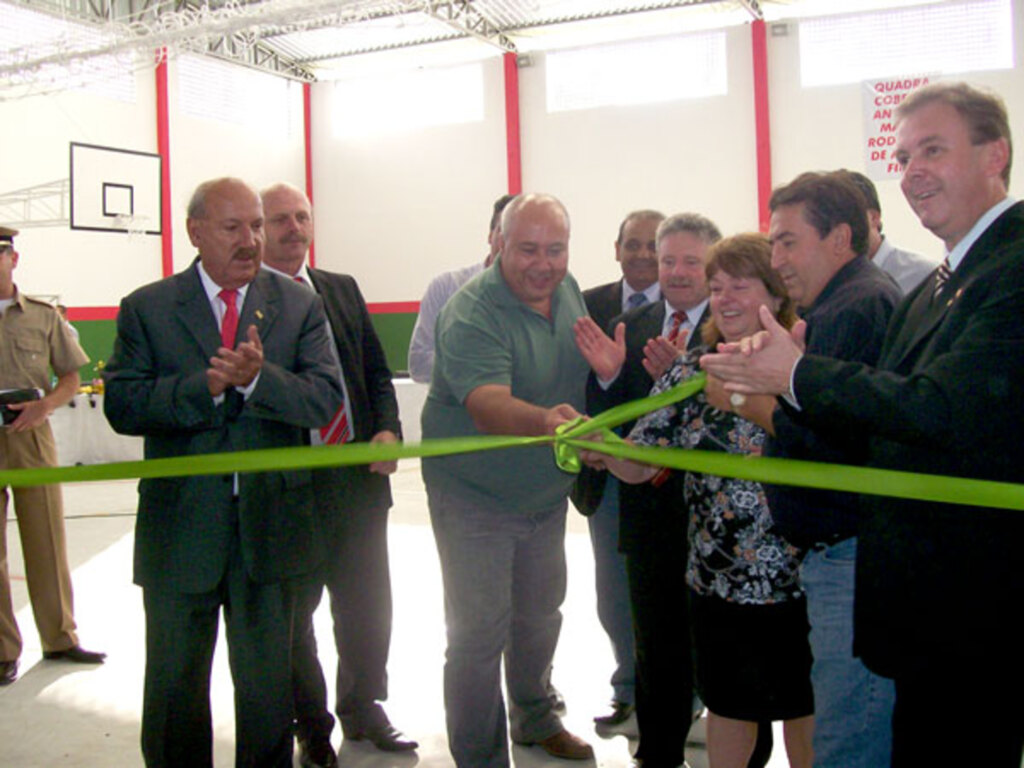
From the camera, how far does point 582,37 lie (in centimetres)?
1488

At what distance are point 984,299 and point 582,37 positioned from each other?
14175 millimetres

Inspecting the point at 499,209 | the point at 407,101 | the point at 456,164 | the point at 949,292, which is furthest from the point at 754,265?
the point at 407,101

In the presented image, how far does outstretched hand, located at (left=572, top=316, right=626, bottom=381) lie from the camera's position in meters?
2.92

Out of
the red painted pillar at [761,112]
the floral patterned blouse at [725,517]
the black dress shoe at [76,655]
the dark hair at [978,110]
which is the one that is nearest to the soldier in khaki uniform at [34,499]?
the black dress shoe at [76,655]

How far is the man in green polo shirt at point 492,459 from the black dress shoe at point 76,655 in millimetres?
2357

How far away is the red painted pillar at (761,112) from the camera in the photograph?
44.9 feet

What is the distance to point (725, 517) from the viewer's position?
8.07 feet

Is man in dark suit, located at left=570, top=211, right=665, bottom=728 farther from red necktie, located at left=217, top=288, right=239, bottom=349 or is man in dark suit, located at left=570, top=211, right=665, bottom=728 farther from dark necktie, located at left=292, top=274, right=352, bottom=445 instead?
red necktie, located at left=217, top=288, right=239, bottom=349

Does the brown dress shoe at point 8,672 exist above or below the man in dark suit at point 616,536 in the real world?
below

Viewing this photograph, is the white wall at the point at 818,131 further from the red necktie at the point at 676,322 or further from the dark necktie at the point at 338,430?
the dark necktie at the point at 338,430

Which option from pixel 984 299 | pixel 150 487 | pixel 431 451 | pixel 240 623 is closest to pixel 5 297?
pixel 150 487

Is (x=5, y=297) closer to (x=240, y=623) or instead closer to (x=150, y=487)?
(x=150, y=487)

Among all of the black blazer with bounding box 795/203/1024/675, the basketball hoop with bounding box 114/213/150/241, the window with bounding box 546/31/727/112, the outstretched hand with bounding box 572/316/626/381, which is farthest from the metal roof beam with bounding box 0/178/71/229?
the black blazer with bounding box 795/203/1024/675

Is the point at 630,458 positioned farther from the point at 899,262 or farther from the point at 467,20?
the point at 467,20
